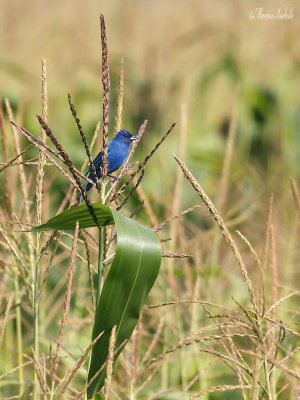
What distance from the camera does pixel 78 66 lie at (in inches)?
282

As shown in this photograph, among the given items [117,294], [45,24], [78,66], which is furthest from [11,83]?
[117,294]

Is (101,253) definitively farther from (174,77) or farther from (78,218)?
(174,77)

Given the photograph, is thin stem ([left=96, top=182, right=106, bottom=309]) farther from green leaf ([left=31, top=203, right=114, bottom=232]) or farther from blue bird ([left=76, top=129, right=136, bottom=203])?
blue bird ([left=76, top=129, right=136, bottom=203])

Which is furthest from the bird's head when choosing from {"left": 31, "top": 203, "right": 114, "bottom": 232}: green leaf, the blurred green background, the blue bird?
the blurred green background

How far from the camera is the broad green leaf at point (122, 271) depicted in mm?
1356

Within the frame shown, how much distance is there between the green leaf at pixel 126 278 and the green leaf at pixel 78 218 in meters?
0.04

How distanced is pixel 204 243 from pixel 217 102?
466 centimetres

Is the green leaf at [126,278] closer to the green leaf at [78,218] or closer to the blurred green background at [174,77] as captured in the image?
the green leaf at [78,218]

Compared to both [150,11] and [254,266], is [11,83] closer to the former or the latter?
[254,266]

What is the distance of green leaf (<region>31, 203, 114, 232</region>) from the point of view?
53.8 inches

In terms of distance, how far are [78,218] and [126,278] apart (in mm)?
136

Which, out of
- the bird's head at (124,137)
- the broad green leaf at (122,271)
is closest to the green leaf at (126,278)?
the broad green leaf at (122,271)

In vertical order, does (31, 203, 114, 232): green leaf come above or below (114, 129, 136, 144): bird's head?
below

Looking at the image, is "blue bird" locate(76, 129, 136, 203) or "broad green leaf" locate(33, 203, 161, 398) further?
"blue bird" locate(76, 129, 136, 203)
